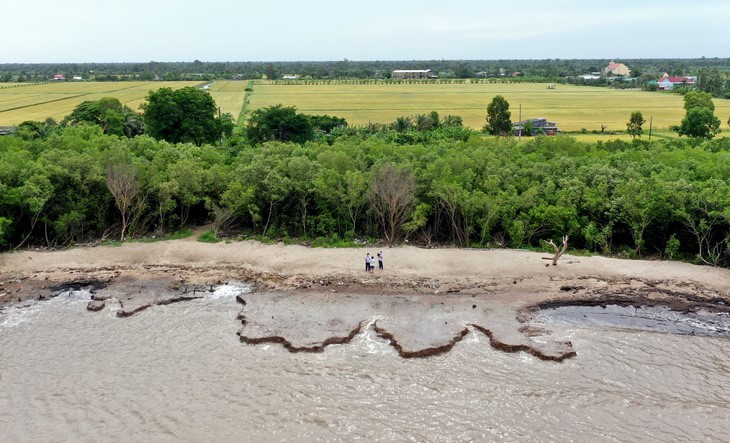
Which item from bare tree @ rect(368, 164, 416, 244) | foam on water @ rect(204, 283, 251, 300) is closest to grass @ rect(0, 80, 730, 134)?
bare tree @ rect(368, 164, 416, 244)

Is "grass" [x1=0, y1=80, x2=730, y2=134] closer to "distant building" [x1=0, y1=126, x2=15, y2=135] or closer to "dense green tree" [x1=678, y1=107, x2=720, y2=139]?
"dense green tree" [x1=678, y1=107, x2=720, y2=139]

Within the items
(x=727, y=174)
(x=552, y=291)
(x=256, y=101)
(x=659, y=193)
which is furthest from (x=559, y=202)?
(x=256, y=101)

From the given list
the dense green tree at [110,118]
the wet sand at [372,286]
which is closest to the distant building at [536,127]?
the wet sand at [372,286]

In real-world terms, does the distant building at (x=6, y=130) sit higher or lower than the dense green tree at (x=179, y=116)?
lower

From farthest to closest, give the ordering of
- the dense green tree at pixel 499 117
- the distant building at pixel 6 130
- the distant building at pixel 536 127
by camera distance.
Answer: the distant building at pixel 536 127
the dense green tree at pixel 499 117
the distant building at pixel 6 130

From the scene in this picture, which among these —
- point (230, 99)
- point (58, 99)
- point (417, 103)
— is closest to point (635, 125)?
point (417, 103)

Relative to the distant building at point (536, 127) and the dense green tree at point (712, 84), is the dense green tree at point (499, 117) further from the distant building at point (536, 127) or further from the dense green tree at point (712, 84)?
the dense green tree at point (712, 84)

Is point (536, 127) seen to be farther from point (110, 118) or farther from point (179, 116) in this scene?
point (110, 118)

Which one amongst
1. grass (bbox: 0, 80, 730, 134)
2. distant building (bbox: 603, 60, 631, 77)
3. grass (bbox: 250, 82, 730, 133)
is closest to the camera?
A: grass (bbox: 0, 80, 730, 134)
